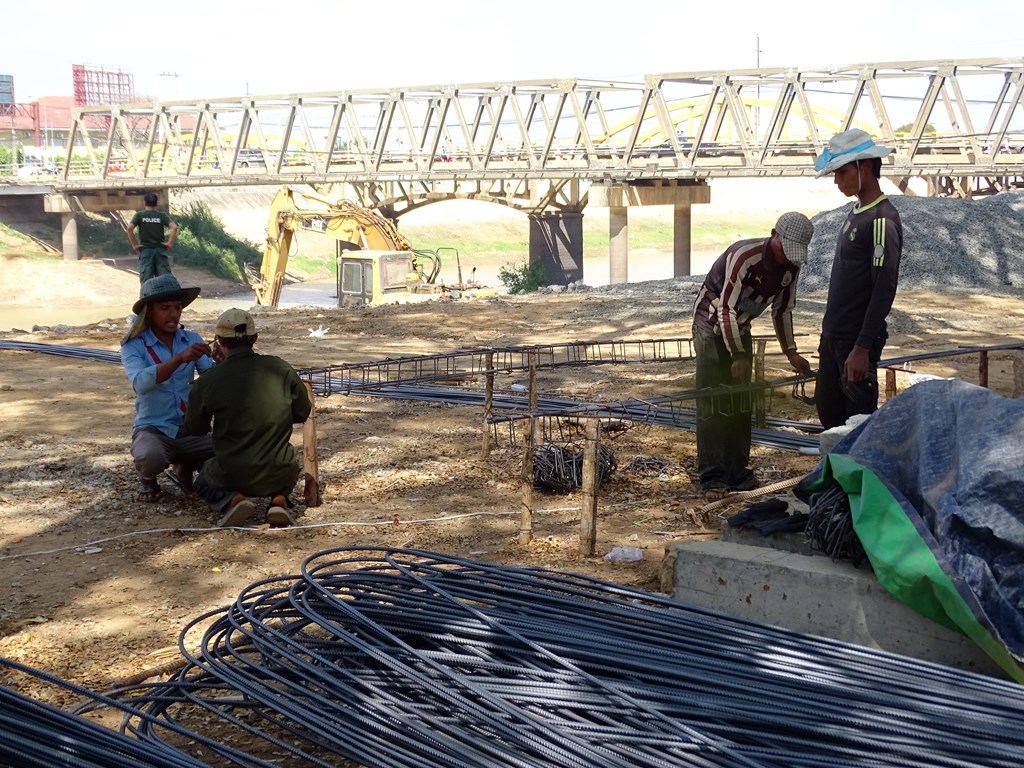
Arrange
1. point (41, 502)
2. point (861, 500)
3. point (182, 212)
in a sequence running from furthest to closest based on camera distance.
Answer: point (182, 212) < point (41, 502) < point (861, 500)

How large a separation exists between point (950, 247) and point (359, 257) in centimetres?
1061

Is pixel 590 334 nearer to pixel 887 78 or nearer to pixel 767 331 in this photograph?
pixel 767 331

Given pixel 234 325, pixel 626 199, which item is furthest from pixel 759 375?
pixel 626 199

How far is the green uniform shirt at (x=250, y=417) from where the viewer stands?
5852 millimetres

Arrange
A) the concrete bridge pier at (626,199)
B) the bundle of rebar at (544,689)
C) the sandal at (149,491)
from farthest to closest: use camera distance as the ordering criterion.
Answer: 1. the concrete bridge pier at (626,199)
2. the sandal at (149,491)
3. the bundle of rebar at (544,689)

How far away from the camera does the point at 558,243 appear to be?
34438 mm

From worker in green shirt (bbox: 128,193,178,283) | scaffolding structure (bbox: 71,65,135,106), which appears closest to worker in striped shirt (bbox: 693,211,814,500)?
worker in green shirt (bbox: 128,193,178,283)

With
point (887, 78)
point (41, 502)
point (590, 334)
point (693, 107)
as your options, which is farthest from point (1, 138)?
point (41, 502)

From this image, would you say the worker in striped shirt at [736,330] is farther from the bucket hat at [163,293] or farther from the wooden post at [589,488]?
the bucket hat at [163,293]

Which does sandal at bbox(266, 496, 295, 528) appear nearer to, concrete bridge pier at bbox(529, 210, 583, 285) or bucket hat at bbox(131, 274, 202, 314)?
bucket hat at bbox(131, 274, 202, 314)

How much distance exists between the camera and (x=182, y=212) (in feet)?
153

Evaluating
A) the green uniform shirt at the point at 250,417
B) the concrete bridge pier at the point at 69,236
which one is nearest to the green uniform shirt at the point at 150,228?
the green uniform shirt at the point at 250,417

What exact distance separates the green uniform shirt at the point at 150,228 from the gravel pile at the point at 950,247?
1080cm

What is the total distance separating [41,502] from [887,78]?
2050 cm
